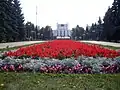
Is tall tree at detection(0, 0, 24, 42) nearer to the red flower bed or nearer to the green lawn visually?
the red flower bed

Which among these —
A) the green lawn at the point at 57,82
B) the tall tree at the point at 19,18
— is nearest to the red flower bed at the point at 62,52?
the green lawn at the point at 57,82

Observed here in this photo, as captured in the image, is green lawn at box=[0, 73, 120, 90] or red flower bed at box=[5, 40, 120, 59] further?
red flower bed at box=[5, 40, 120, 59]

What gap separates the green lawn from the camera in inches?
229

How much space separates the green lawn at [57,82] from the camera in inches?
229

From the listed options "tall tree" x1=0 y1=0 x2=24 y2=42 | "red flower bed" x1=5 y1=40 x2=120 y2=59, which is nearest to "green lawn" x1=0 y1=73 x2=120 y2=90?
"red flower bed" x1=5 y1=40 x2=120 y2=59

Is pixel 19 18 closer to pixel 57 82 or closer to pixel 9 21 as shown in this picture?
pixel 9 21

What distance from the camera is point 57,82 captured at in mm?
6289

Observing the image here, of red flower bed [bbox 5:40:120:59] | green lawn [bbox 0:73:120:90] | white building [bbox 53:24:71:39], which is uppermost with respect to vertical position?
white building [bbox 53:24:71:39]

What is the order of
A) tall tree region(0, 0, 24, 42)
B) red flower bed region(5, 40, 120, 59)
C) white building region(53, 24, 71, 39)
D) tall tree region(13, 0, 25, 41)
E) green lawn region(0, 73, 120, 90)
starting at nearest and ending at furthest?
1. green lawn region(0, 73, 120, 90)
2. red flower bed region(5, 40, 120, 59)
3. tall tree region(0, 0, 24, 42)
4. tall tree region(13, 0, 25, 41)
5. white building region(53, 24, 71, 39)

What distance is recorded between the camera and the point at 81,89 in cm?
573

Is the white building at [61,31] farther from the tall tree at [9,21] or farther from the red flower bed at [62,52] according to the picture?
the red flower bed at [62,52]

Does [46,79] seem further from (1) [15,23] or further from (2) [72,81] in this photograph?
(1) [15,23]

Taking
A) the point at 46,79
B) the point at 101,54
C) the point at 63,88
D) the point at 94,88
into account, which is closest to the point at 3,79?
the point at 46,79

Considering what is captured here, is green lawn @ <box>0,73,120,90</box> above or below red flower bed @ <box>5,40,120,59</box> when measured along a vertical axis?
below
